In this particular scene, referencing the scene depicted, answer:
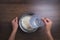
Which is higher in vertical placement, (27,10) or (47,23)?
(27,10)

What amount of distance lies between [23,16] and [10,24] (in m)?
0.12

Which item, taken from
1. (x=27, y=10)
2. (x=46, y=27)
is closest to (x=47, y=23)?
(x=46, y=27)

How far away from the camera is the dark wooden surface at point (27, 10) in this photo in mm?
1268

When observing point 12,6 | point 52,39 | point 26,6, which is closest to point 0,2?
point 12,6

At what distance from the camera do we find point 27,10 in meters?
1.28

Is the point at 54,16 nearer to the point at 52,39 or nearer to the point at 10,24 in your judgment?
the point at 52,39

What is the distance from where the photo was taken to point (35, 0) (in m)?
1.30

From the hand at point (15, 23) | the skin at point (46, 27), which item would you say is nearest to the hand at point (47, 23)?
the skin at point (46, 27)

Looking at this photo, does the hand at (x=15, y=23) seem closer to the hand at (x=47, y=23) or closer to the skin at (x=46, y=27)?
the skin at (x=46, y=27)

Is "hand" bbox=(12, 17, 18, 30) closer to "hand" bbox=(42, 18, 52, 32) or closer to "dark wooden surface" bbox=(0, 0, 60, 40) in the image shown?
"dark wooden surface" bbox=(0, 0, 60, 40)

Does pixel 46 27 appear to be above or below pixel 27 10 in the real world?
below

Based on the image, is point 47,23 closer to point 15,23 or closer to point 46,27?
point 46,27

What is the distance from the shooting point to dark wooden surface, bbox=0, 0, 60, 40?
127cm

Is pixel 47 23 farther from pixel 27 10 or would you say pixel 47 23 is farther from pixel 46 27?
pixel 27 10
